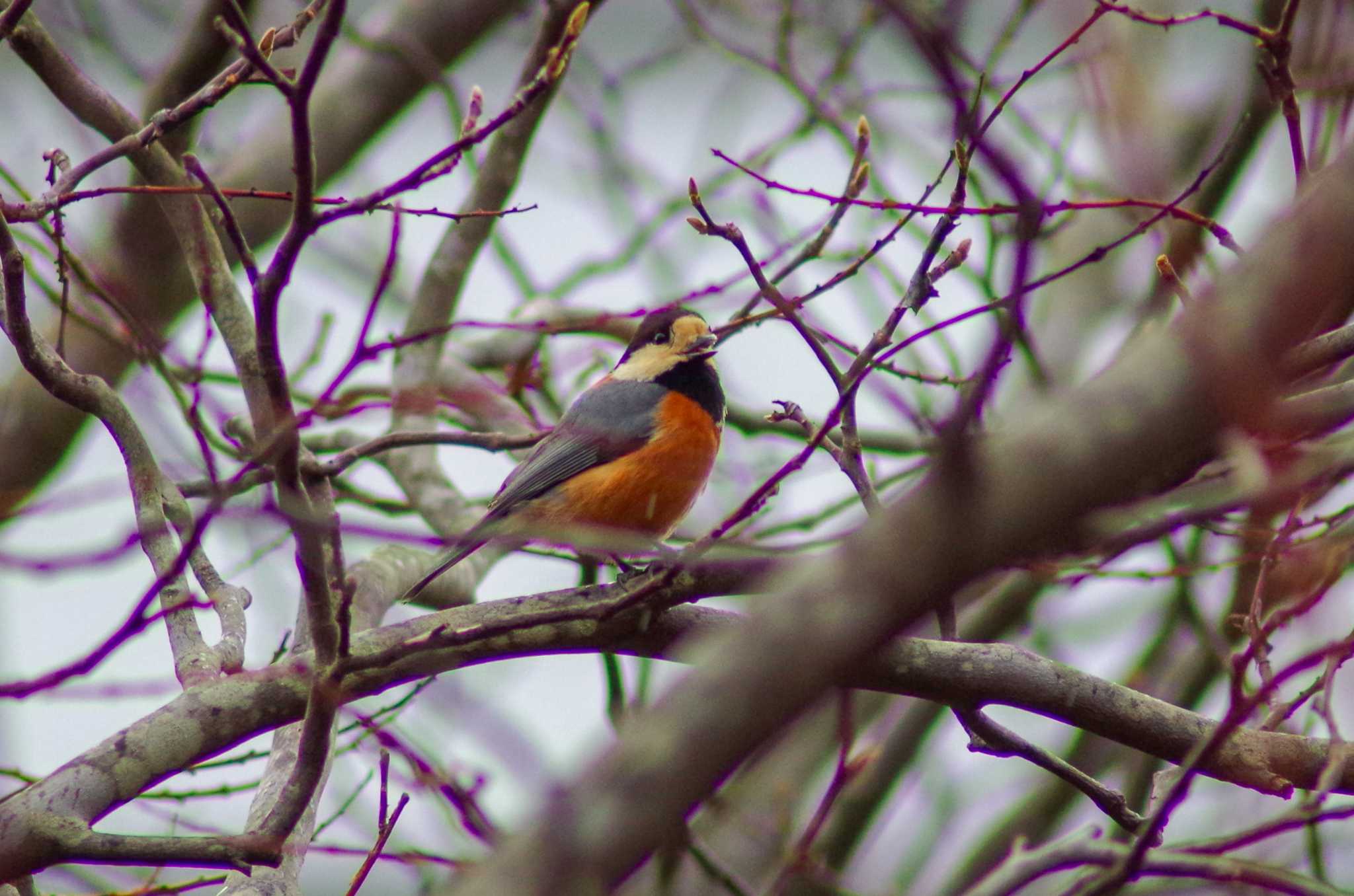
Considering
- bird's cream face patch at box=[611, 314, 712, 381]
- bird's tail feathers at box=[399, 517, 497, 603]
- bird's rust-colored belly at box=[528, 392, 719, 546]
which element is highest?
bird's cream face patch at box=[611, 314, 712, 381]

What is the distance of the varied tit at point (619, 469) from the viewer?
5.63m

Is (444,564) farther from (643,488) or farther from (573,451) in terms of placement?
(643,488)

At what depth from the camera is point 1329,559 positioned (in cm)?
268

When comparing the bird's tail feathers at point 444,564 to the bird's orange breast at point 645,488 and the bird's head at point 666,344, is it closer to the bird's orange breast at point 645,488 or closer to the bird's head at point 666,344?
the bird's orange breast at point 645,488

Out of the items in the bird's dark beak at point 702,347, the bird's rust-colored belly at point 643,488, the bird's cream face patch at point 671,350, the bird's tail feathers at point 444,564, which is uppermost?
the bird's cream face patch at point 671,350

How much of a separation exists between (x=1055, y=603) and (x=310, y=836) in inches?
222

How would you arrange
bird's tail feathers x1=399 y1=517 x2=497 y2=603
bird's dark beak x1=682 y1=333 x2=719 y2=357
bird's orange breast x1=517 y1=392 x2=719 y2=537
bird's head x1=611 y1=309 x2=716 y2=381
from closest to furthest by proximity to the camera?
bird's tail feathers x1=399 y1=517 x2=497 y2=603 → bird's orange breast x1=517 y1=392 x2=719 y2=537 → bird's dark beak x1=682 y1=333 x2=719 y2=357 → bird's head x1=611 y1=309 x2=716 y2=381

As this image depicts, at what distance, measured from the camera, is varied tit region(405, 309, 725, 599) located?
563cm

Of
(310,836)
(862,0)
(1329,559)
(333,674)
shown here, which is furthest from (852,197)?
(862,0)

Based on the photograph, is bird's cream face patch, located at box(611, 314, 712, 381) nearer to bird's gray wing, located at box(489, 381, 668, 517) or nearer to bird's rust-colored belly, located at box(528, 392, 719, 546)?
bird's gray wing, located at box(489, 381, 668, 517)

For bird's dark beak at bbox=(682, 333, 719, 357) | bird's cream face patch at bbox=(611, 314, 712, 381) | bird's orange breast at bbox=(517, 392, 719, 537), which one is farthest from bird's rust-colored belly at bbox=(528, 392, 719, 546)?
bird's cream face patch at bbox=(611, 314, 712, 381)

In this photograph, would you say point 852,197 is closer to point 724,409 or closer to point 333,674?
point 724,409

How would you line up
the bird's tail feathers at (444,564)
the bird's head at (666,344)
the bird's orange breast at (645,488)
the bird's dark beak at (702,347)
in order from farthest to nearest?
the bird's head at (666,344), the bird's dark beak at (702,347), the bird's orange breast at (645,488), the bird's tail feathers at (444,564)

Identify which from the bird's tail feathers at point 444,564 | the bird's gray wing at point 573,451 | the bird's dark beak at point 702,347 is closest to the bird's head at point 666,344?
the bird's dark beak at point 702,347
